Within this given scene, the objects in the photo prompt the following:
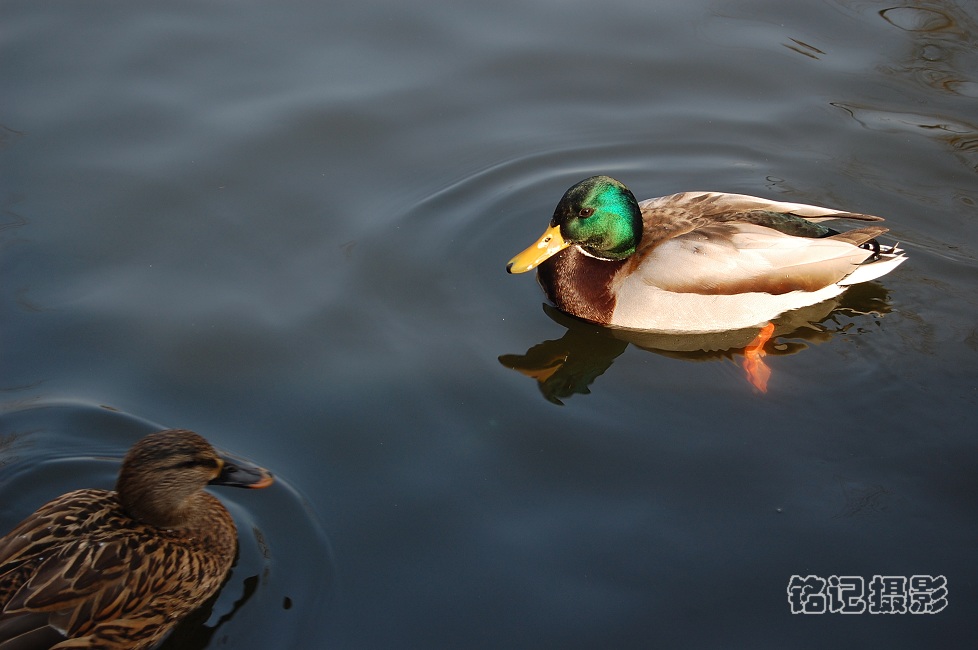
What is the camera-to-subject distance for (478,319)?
18.4 feet

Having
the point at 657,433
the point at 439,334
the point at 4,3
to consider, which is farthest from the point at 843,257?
the point at 4,3

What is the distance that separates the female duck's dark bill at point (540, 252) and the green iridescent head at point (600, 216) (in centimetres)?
4

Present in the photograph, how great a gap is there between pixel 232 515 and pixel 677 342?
8.84ft

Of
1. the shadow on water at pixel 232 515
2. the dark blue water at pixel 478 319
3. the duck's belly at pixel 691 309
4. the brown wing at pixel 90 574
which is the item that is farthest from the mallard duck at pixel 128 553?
the duck's belly at pixel 691 309

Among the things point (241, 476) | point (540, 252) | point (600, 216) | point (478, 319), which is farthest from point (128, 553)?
point (600, 216)

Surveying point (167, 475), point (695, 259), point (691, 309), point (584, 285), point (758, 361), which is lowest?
point (758, 361)

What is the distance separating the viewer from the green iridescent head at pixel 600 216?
5695 millimetres

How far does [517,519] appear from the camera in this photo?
14.3ft

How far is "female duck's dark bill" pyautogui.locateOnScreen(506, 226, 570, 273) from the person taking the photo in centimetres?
569

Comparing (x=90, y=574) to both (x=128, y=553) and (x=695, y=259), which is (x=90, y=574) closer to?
(x=128, y=553)

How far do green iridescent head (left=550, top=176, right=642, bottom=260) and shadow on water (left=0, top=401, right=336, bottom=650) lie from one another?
7.73 ft

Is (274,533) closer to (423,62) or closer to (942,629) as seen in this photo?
(942,629)

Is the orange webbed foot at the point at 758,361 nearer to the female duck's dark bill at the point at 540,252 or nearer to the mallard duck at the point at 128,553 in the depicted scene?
the female duck's dark bill at the point at 540,252

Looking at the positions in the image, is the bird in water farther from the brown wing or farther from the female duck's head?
the brown wing
